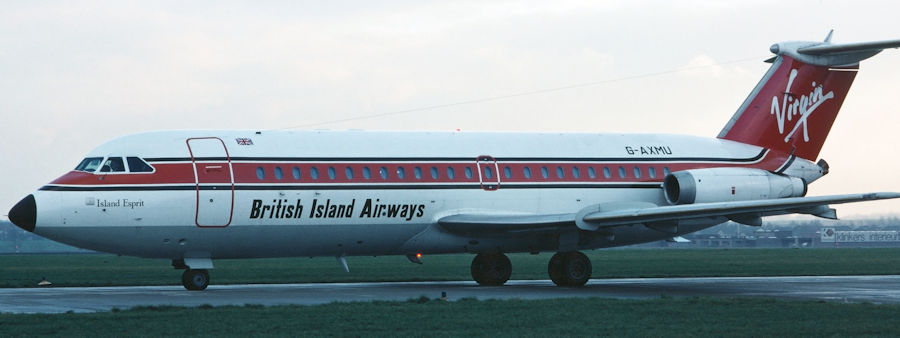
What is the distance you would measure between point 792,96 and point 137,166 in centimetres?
1926

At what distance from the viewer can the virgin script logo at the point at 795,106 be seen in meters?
36.3

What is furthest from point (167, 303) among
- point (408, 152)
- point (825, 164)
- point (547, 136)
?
point (825, 164)

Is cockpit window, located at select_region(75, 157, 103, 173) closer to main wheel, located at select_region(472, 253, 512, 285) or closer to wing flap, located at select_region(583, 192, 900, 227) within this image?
main wheel, located at select_region(472, 253, 512, 285)

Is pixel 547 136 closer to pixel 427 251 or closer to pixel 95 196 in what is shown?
pixel 427 251

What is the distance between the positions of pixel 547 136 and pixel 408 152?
15.5 ft

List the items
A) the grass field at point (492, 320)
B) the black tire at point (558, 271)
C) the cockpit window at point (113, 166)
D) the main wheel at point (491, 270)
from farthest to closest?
the main wheel at point (491, 270) < the black tire at point (558, 271) < the cockpit window at point (113, 166) < the grass field at point (492, 320)

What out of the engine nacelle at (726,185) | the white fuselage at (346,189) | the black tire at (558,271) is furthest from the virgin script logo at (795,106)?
the black tire at (558,271)

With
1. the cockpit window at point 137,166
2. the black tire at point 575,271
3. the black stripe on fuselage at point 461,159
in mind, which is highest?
the black stripe on fuselage at point 461,159

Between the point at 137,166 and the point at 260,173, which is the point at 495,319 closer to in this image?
the point at 260,173

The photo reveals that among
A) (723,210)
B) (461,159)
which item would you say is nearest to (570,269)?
(461,159)

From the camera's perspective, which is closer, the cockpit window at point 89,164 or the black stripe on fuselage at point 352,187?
the black stripe on fuselage at point 352,187

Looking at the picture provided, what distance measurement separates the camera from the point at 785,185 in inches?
1382

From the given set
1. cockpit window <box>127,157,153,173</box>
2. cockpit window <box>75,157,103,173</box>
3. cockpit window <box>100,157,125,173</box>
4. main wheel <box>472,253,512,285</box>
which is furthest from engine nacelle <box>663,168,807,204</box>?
cockpit window <box>75,157,103,173</box>

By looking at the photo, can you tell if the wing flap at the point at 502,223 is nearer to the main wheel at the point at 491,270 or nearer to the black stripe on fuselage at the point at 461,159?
the black stripe on fuselage at the point at 461,159
